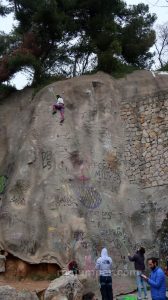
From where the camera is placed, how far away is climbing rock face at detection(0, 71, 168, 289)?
15555 mm

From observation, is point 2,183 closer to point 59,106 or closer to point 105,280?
point 59,106

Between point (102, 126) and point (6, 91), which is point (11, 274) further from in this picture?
point (6, 91)

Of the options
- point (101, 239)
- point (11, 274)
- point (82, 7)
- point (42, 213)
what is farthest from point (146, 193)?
point (82, 7)

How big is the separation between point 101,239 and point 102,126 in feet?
15.4

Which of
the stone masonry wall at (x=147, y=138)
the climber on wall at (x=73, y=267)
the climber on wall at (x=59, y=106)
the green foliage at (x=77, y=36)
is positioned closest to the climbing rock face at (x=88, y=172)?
the stone masonry wall at (x=147, y=138)

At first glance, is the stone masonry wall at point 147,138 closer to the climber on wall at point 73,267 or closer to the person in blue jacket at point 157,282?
the climber on wall at point 73,267

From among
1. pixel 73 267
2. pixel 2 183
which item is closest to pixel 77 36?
pixel 2 183

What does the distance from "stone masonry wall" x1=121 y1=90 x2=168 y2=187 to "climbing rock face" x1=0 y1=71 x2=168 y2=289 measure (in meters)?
0.04

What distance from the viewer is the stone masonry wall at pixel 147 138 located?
17.6 metres

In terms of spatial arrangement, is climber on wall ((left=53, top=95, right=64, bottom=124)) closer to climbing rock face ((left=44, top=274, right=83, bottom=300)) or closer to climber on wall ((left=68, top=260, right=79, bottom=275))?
climber on wall ((left=68, top=260, right=79, bottom=275))

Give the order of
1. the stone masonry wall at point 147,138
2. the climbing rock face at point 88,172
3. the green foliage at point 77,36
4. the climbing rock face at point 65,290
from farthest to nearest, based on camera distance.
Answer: the green foliage at point 77,36, the stone masonry wall at point 147,138, the climbing rock face at point 88,172, the climbing rock face at point 65,290

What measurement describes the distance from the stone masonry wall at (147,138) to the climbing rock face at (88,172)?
38 millimetres

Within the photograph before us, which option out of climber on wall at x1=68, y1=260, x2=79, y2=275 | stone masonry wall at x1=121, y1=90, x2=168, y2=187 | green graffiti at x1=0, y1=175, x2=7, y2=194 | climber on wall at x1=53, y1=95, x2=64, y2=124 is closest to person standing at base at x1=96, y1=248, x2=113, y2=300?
climber on wall at x1=68, y1=260, x2=79, y2=275

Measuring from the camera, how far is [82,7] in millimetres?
22297
